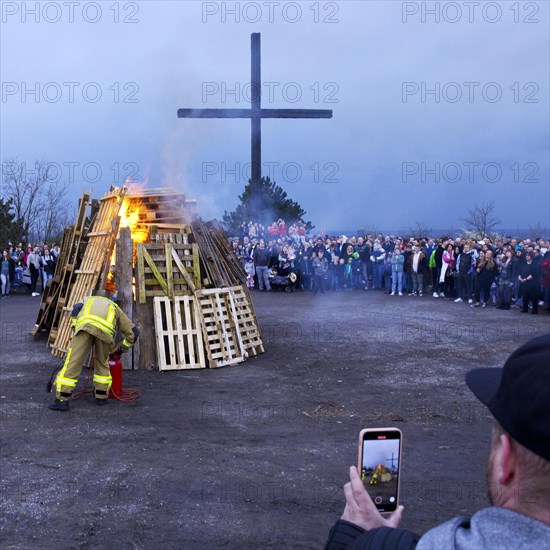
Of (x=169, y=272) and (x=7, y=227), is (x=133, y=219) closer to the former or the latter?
(x=169, y=272)

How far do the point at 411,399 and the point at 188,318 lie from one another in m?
4.66

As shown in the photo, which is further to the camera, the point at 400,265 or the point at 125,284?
the point at 400,265

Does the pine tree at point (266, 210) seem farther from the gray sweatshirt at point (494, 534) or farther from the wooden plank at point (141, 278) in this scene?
the gray sweatshirt at point (494, 534)

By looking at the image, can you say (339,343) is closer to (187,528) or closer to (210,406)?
(210,406)

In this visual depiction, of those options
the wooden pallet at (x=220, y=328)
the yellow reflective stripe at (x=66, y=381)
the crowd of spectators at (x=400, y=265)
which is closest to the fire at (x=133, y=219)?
the wooden pallet at (x=220, y=328)

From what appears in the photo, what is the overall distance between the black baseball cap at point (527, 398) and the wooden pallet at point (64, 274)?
14.0 meters

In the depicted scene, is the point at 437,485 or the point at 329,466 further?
the point at 329,466

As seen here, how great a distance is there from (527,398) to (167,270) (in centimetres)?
1147

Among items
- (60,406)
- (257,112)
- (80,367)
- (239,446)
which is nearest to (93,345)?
(80,367)

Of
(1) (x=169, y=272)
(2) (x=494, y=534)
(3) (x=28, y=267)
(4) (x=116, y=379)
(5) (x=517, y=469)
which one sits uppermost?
(5) (x=517, y=469)

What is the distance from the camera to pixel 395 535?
1798 mm

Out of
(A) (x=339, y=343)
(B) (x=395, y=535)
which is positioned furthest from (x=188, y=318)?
(B) (x=395, y=535)

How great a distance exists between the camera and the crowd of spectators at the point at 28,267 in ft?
86.6

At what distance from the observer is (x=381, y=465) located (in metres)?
2.48
